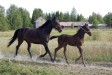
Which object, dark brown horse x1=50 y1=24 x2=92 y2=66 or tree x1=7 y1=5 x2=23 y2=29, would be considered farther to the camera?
tree x1=7 y1=5 x2=23 y2=29

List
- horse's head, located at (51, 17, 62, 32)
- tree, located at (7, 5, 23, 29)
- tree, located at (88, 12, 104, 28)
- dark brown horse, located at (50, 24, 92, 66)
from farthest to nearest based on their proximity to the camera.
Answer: tree, located at (88, 12, 104, 28), tree, located at (7, 5, 23, 29), horse's head, located at (51, 17, 62, 32), dark brown horse, located at (50, 24, 92, 66)

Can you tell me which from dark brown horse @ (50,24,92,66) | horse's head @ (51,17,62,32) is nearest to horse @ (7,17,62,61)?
horse's head @ (51,17,62,32)

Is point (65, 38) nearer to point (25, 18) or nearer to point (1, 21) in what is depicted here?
point (1, 21)

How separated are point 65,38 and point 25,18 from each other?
171 ft

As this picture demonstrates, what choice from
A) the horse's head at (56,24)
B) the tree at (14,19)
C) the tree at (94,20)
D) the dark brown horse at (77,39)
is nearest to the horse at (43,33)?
the horse's head at (56,24)

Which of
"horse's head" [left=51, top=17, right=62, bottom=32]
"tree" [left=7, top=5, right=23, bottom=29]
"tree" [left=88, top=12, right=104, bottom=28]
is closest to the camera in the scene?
"horse's head" [left=51, top=17, right=62, bottom=32]

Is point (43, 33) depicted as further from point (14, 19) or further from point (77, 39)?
point (14, 19)

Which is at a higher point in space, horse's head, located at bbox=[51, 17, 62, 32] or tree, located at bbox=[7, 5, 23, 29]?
horse's head, located at bbox=[51, 17, 62, 32]

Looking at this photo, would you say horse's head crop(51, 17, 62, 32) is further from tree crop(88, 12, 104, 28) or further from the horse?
tree crop(88, 12, 104, 28)

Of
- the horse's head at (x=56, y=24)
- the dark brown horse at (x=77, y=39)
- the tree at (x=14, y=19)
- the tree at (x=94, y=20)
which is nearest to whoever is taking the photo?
the dark brown horse at (x=77, y=39)

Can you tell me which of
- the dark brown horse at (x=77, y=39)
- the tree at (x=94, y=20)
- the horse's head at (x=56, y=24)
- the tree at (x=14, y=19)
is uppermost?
the horse's head at (x=56, y=24)

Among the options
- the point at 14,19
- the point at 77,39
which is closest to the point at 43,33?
the point at 77,39

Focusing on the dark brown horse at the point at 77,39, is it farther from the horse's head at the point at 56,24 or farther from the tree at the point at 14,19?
the tree at the point at 14,19

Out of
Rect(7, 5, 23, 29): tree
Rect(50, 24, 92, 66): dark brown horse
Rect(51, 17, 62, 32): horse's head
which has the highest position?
Rect(51, 17, 62, 32): horse's head
